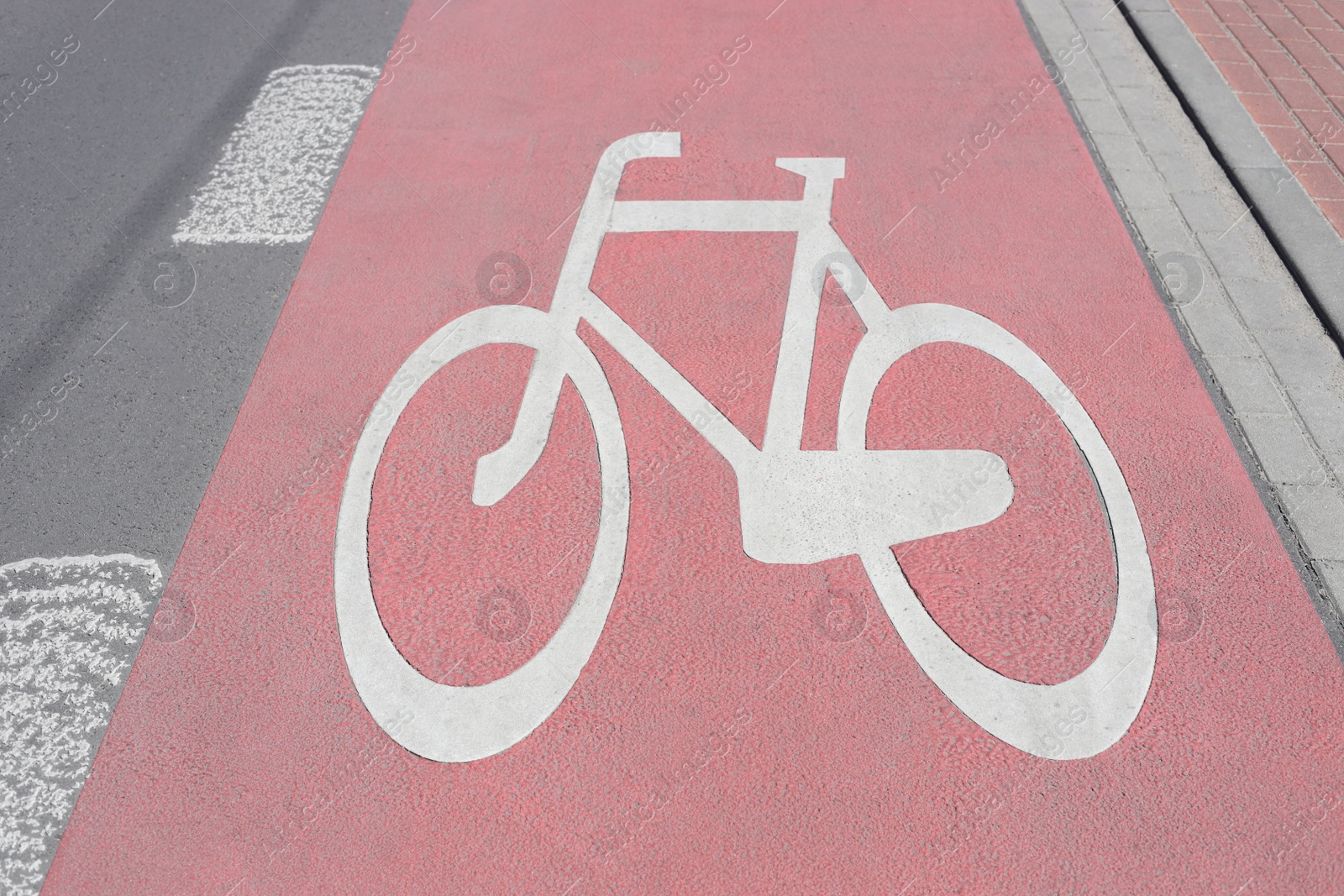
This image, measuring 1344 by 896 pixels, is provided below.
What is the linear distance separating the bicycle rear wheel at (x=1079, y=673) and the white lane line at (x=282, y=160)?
329 centimetres

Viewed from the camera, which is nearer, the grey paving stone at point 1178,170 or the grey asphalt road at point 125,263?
the grey asphalt road at point 125,263

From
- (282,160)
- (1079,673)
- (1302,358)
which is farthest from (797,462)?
(282,160)

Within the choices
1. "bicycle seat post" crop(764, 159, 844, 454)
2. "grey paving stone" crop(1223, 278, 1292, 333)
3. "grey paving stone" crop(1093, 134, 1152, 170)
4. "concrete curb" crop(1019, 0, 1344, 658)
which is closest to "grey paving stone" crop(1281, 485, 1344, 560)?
"concrete curb" crop(1019, 0, 1344, 658)

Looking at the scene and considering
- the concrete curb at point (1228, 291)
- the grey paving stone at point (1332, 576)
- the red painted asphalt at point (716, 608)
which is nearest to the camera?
the red painted asphalt at point (716, 608)

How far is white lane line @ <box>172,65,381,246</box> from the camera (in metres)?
4.75

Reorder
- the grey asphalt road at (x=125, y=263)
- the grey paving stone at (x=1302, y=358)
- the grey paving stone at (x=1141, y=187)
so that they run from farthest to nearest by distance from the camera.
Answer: the grey paving stone at (x=1141, y=187)
the grey paving stone at (x=1302, y=358)
the grey asphalt road at (x=125, y=263)

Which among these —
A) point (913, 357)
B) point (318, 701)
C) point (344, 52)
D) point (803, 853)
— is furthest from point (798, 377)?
point (344, 52)

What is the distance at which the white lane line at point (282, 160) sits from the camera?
15.6ft

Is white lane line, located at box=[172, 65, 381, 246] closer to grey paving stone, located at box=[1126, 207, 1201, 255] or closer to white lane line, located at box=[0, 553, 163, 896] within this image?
white lane line, located at box=[0, 553, 163, 896]

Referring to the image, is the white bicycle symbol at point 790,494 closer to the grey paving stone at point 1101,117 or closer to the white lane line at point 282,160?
the white lane line at point 282,160

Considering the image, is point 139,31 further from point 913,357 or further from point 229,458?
point 913,357

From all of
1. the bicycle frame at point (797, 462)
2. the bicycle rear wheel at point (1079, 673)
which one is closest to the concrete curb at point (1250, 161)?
the bicycle rear wheel at point (1079, 673)

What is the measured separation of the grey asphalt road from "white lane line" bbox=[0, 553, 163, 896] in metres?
0.13

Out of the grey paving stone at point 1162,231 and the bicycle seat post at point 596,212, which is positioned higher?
the bicycle seat post at point 596,212
